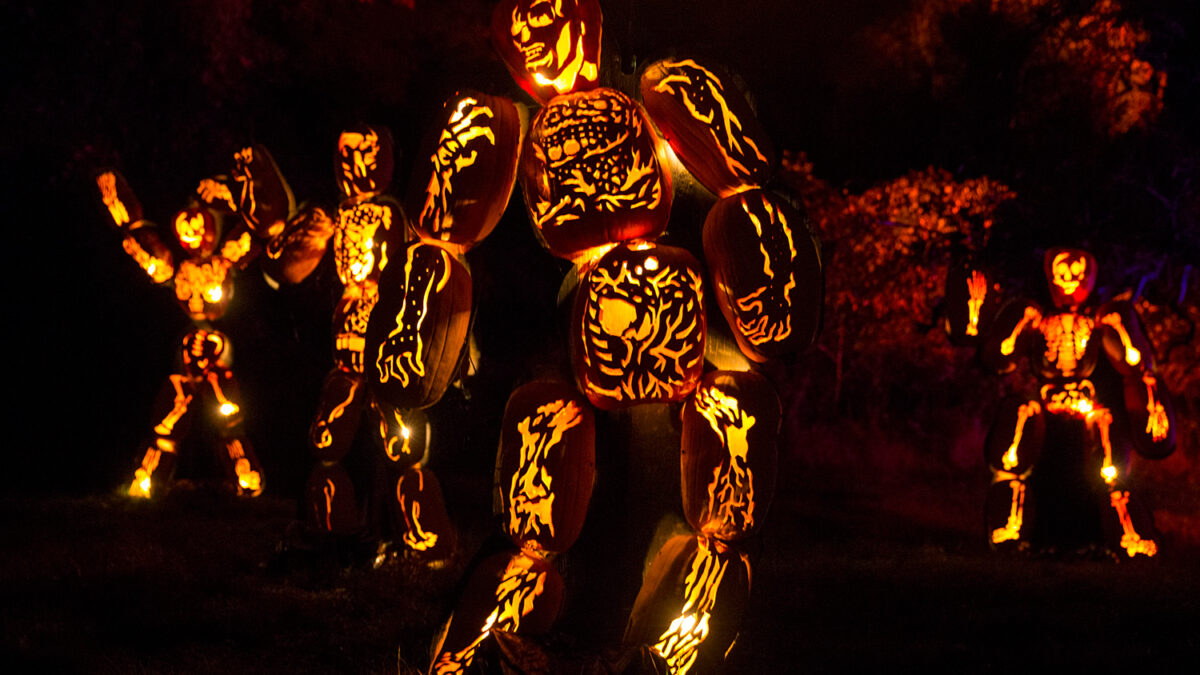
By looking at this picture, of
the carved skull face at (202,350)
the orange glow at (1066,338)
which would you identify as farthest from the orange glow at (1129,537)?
the carved skull face at (202,350)

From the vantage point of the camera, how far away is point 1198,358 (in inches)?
470

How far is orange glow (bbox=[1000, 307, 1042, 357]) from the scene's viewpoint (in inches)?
307

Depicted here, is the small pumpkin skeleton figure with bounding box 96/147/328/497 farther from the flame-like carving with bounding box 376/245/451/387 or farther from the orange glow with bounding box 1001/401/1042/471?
the orange glow with bounding box 1001/401/1042/471

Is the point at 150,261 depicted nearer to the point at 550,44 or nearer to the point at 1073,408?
the point at 550,44

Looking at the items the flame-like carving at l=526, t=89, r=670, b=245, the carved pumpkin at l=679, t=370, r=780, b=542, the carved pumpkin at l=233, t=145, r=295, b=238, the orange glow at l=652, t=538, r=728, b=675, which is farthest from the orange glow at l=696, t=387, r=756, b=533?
the carved pumpkin at l=233, t=145, r=295, b=238

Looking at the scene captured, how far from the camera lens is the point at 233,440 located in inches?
365

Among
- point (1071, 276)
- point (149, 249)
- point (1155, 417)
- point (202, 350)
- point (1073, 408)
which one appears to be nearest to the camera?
point (1155, 417)

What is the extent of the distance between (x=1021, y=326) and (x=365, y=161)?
4.84 m

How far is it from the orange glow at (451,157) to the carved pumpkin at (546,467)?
2.21ft

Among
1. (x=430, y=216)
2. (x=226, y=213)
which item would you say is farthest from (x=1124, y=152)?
(x=430, y=216)

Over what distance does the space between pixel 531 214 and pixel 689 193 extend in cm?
57

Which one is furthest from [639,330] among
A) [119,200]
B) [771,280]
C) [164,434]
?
[164,434]

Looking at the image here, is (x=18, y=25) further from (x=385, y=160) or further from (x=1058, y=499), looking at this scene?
(x=1058, y=499)

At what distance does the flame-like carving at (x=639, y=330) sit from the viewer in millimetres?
3404
